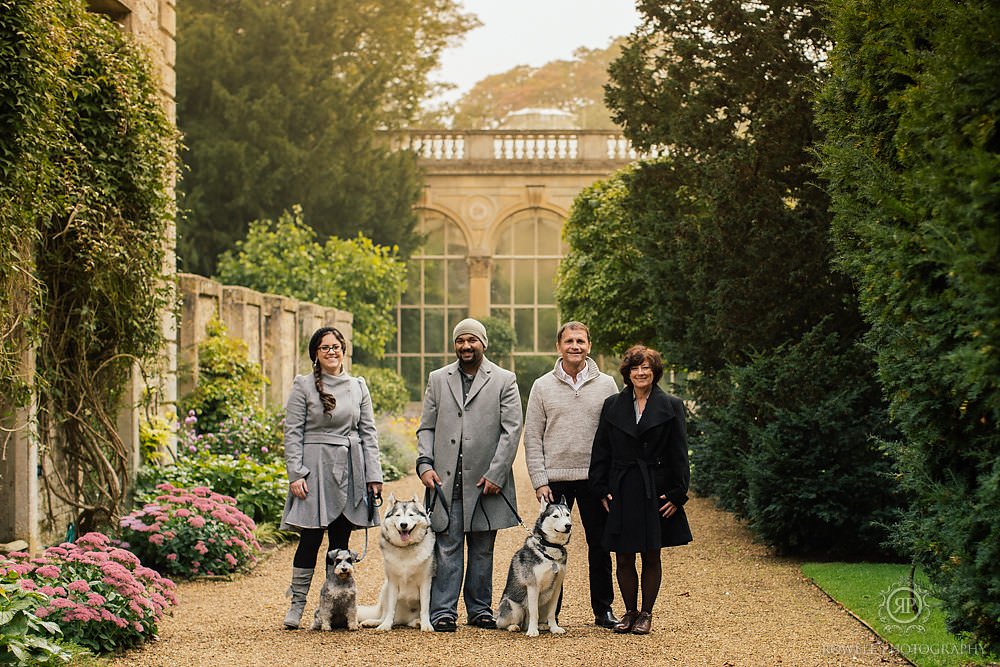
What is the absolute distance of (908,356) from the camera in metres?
5.15

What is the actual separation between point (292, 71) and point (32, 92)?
17344 mm

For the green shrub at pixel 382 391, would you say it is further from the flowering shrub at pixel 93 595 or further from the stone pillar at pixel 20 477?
the flowering shrub at pixel 93 595

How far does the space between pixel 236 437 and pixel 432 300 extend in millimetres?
16578

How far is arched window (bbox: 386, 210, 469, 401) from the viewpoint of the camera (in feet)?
92.3

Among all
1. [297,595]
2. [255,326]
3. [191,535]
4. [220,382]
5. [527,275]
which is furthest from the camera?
[527,275]

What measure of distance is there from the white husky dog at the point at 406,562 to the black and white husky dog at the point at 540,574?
43 cm

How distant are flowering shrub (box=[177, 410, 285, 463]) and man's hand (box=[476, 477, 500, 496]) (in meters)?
5.13

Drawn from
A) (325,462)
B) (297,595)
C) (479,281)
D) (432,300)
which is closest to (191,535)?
(297,595)

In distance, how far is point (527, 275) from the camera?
28.5m

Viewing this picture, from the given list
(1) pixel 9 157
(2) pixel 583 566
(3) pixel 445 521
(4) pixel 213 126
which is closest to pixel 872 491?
(2) pixel 583 566

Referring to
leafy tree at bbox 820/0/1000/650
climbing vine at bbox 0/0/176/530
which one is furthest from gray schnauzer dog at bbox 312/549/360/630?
leafy tree at bbox 820/0/1000/650

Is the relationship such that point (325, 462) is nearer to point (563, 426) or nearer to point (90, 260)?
point (563, 426)

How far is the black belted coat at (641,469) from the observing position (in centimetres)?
632

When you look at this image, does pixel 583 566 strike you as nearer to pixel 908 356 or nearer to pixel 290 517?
pixel 290 517
